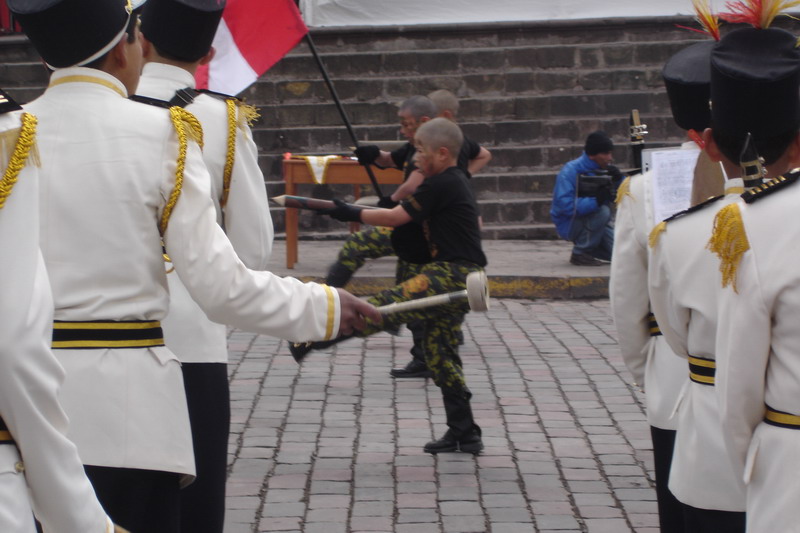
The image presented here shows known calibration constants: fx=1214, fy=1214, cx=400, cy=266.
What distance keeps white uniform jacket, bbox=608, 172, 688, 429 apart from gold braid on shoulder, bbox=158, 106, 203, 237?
1520 millimetres

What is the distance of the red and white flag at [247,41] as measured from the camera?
5.75m

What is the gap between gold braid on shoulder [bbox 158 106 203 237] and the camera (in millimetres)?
2691

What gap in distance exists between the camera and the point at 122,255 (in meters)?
2.66

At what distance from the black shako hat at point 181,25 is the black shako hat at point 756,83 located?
1.50m

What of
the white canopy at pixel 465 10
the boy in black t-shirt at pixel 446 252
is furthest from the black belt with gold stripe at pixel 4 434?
the white canopy at pixel 465 10

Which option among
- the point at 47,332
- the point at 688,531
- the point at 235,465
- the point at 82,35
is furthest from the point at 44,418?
the point at 235,465

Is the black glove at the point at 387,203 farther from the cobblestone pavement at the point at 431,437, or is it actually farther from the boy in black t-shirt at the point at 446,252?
the boy in black t-shirt at the point at 446,252

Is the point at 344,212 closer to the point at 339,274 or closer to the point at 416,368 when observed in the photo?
the point at 339,274

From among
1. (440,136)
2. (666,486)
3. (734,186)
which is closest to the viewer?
(734,186)

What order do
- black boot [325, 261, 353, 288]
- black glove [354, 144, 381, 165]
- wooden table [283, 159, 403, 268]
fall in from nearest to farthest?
1. black boot [325, 261, 353, 288]
2. black glove [354, 144, 381, 165]
3. wooden table [283, 159, 403, 268]

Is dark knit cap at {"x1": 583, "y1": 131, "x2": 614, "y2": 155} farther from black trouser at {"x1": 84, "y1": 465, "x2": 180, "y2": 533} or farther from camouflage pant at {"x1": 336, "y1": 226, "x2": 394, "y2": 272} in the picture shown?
black trouser at {"x1": 84, "y1": 465, "x2": 180, "y2": 533}

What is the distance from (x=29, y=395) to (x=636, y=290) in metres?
2.40

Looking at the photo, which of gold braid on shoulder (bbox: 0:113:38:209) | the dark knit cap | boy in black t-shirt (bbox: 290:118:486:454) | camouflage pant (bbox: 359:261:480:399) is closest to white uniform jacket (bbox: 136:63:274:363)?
gold braid on shoulder (bbox: 0:113:38:209)

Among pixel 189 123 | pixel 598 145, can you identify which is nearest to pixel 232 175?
pixel 189 123
